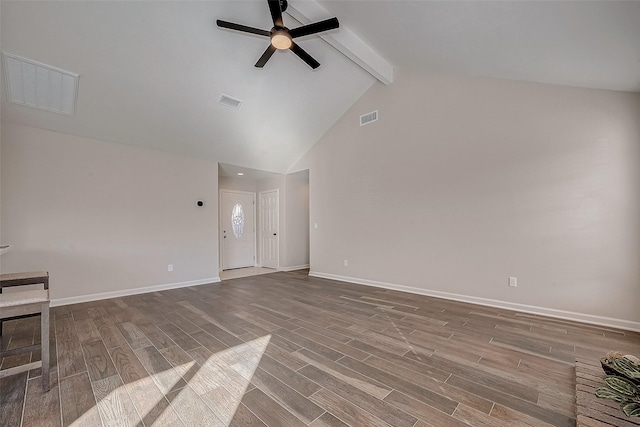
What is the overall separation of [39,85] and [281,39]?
3093 mm

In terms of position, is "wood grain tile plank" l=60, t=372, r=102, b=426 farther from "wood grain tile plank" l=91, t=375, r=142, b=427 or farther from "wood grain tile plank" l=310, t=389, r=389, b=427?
"wood grain tile plank" l=310, t=389, r=389, b=427

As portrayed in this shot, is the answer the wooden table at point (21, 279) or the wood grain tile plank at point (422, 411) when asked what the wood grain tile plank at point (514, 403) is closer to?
the wood grain tile plank at point (422, 411)

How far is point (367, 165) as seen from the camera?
5141 millimetres

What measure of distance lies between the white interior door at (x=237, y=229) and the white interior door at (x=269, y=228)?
0.88 ft

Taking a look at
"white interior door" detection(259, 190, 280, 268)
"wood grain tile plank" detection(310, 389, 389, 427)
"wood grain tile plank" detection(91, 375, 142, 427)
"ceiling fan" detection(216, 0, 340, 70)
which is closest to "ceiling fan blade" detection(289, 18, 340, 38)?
"ceiling fan" detection(216, 0, 340, 70)

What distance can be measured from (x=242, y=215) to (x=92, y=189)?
3.41m

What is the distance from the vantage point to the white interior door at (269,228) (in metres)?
7.06

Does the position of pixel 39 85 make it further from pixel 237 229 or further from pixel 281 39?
pixel 237 229

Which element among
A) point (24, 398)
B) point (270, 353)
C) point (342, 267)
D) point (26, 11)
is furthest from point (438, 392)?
point (26, 11)

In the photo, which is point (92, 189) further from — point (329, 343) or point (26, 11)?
point (329, 343)

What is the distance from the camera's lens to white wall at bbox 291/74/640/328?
9.68 feet

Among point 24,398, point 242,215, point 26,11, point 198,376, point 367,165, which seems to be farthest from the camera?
point 242,215

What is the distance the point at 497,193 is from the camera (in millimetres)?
3648

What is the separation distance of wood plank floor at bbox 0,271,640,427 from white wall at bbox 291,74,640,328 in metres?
0.50
